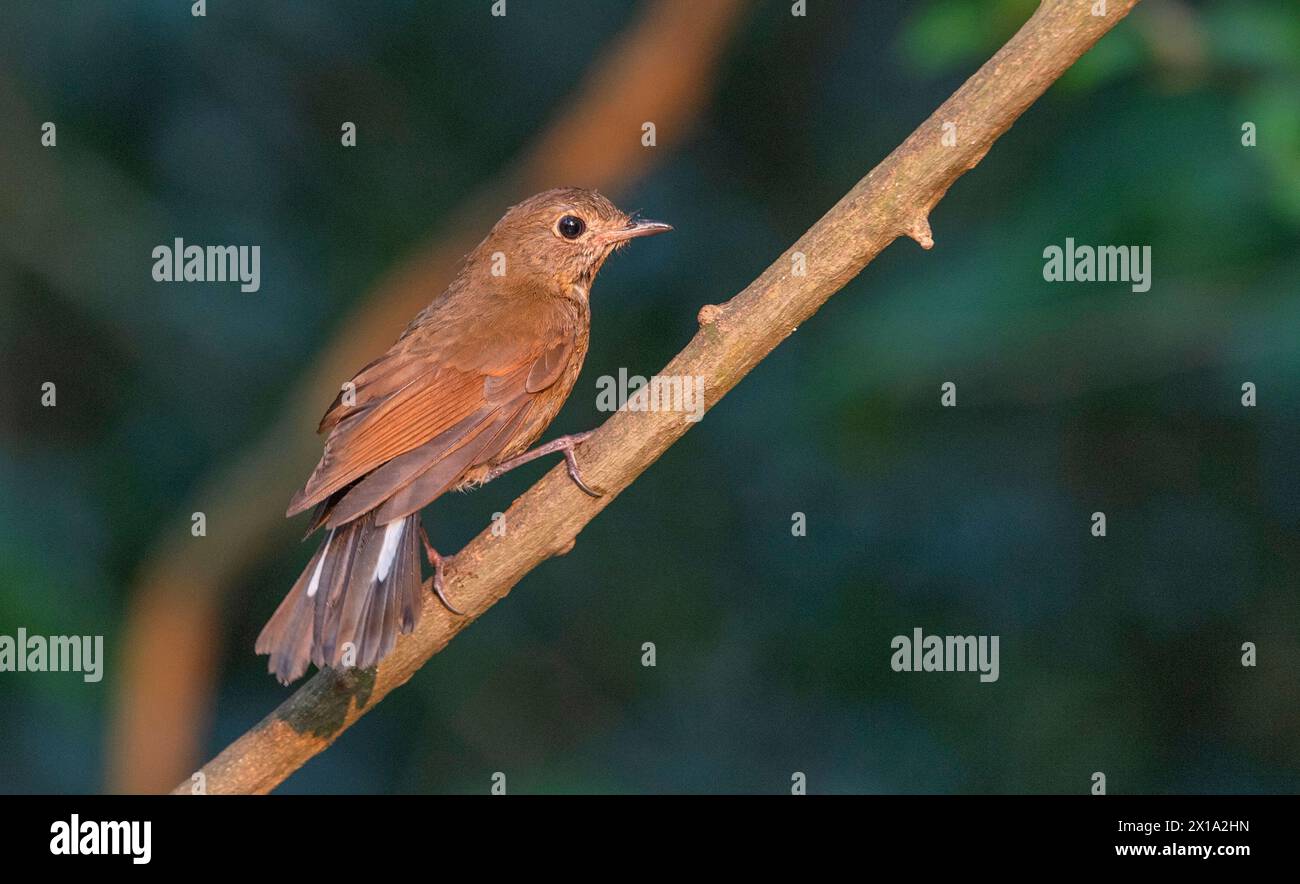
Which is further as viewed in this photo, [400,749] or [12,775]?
[400,749]

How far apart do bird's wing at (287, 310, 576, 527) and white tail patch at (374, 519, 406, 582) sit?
0.07m

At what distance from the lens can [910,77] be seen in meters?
7.55

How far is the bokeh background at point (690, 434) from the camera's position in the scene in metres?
5.90

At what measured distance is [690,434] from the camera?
748 cm

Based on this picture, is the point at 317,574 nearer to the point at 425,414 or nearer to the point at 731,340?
the point at 425,414

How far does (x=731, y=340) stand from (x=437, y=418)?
3.25 feet

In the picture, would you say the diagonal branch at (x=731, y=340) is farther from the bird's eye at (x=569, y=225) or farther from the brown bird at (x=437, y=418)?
the bird's eye at (x=569, y=225)

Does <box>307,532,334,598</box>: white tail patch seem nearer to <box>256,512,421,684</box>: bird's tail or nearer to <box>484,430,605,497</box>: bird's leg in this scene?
<box>256,512,421,684</box>: bird's tail

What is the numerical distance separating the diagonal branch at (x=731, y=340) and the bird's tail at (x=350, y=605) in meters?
0.10

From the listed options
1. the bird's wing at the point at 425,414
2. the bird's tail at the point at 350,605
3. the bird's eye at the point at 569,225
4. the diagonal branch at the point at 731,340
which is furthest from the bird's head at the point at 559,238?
the diagonal branch at the point at 731,340

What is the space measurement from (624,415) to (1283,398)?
3096 millimetres

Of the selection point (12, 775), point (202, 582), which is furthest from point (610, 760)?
point (12, 775)

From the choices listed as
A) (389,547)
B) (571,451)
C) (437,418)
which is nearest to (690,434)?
(437,418)

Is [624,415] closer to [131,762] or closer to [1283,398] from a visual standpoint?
[1283,398]
